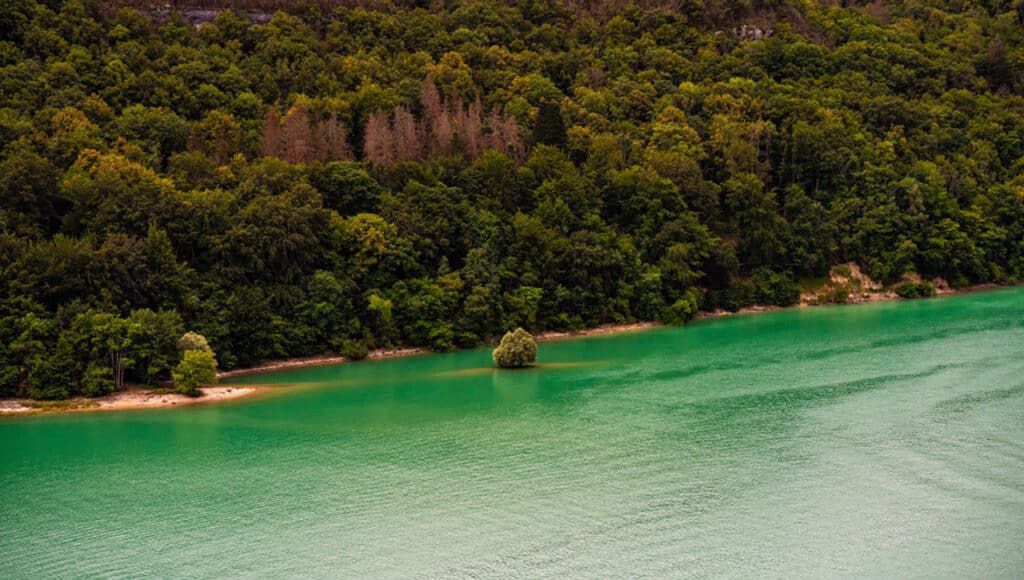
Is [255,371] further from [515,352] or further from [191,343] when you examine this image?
[515,352]

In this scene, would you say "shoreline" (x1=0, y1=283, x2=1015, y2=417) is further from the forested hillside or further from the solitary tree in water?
the solitary tree in water

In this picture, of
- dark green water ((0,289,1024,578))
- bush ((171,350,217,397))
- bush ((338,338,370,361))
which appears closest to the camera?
dark green water ((0,289,1024,578))

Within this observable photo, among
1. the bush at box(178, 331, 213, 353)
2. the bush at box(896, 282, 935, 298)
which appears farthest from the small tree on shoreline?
the bush at box(896, 282, 935, 298)

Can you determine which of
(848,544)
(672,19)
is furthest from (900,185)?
(848,544)

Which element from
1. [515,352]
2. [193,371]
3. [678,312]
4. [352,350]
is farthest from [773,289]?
[193,371]

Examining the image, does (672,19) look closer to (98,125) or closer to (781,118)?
(781,118)
